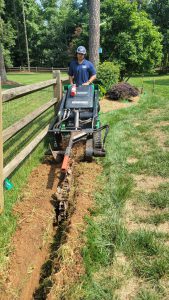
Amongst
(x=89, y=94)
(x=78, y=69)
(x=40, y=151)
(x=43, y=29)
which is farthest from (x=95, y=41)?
(x=43, y=29)

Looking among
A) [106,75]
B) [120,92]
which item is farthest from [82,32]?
[120,92]

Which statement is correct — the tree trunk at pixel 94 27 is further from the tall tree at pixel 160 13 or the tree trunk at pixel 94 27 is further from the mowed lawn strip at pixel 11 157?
the tall tree at pixel 160 13

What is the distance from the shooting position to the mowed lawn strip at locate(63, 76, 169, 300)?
2.58 meters

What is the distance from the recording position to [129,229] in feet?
11.0

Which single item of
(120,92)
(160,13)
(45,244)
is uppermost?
(160,13)

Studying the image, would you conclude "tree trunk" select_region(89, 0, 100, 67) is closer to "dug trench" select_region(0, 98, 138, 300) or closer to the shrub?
the shrub

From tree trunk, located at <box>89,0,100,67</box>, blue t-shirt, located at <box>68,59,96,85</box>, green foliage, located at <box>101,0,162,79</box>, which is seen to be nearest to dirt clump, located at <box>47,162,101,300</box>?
blue t-shirt, located at <box>68,59,96,85</box>

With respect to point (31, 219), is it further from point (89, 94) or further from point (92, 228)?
point (89, 94)

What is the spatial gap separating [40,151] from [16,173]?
1191 mm

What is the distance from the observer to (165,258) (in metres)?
2.84

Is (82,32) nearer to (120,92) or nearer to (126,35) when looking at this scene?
(126,35)

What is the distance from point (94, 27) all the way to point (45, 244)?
11.1 meters

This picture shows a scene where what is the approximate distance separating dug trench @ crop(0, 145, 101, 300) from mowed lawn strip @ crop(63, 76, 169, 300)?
0.11 metres

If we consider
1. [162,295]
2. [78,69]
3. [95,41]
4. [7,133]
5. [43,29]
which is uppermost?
[43,29]
